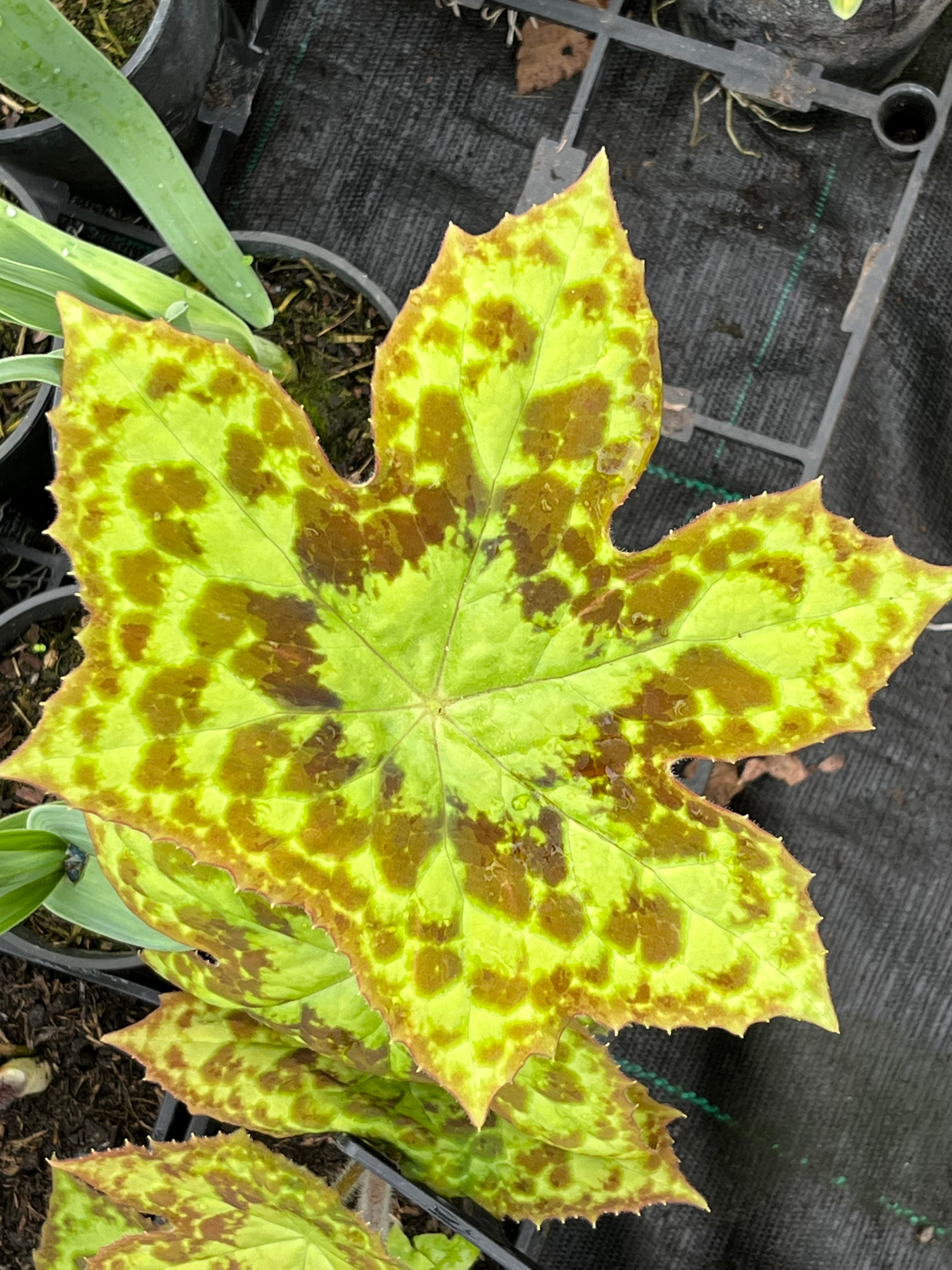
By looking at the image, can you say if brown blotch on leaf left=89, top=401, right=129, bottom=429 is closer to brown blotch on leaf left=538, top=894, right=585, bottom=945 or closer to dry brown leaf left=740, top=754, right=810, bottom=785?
brown blotch on leaf left=538, top=894, right=585, bottom=945

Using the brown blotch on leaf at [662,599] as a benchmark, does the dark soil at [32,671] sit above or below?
below

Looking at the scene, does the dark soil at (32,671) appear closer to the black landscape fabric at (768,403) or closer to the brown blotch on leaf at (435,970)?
the black landscape fabric at (768,403)

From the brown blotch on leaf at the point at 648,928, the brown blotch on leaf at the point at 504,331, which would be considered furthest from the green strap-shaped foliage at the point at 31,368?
the brown blotch on leaf at the point at 648,928

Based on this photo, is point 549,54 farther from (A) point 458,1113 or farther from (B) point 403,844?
(A) point 458,1113

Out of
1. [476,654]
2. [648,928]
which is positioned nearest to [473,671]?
[476,654]

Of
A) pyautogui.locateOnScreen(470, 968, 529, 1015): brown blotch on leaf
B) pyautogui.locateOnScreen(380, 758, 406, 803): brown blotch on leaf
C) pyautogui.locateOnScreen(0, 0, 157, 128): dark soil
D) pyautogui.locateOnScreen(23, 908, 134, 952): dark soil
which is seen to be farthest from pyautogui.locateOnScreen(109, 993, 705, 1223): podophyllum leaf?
pyautogui.locateOnScreen(0, 0, 157, 128): dark soil

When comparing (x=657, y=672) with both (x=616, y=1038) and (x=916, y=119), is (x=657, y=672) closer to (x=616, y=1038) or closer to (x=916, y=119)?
(x=616, y=1038)
